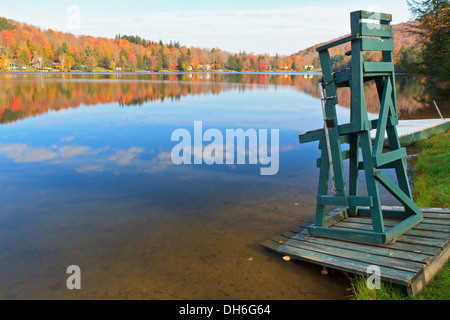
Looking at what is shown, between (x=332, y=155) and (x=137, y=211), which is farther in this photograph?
(x=137, y=211)

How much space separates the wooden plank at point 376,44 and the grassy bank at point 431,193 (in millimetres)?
3289

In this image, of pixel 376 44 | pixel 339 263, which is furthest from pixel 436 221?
pixel 376 44

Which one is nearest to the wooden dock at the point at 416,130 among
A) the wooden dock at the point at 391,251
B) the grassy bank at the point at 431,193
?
the grassy bank at the point at 431,193

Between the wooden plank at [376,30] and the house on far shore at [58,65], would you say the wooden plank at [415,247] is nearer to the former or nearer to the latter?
the wooden plank at [376,30]

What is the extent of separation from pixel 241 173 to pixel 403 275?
7022 millimetres

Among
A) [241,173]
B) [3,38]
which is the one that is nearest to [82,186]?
[241,173]

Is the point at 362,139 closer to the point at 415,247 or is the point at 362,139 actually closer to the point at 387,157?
the point at 387,157

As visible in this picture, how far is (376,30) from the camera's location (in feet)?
18.1

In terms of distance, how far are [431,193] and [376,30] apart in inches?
183

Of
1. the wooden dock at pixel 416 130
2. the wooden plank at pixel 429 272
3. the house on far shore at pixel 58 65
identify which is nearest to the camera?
the wooden plank at pixel 429 272

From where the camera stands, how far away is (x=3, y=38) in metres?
132

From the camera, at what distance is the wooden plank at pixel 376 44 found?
17.3 ft

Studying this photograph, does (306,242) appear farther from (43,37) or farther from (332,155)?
(43,37)

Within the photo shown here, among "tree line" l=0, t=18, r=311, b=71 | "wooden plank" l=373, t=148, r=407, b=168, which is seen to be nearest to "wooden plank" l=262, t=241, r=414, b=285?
"wooden plank" l=373, t=148, r=407, b=168
